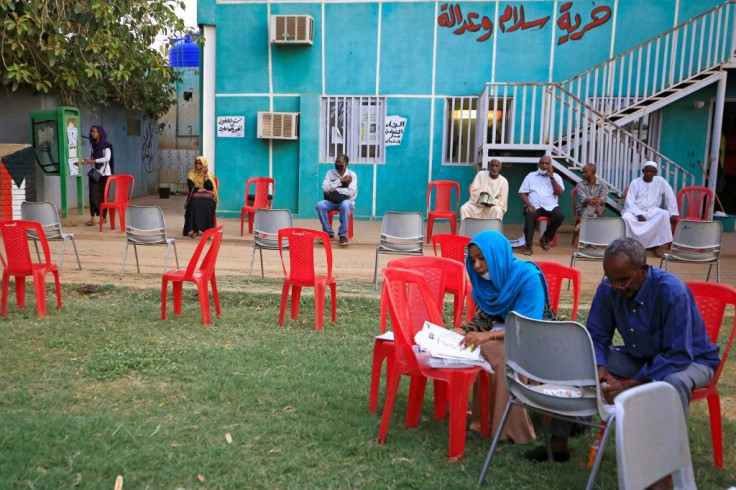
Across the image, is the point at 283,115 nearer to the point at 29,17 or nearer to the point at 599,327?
the point at 29,17

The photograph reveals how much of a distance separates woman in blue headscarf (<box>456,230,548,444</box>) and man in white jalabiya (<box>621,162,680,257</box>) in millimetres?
6598

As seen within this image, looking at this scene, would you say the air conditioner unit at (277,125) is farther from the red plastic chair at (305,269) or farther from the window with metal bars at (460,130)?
the red plastic chair at (305,269)

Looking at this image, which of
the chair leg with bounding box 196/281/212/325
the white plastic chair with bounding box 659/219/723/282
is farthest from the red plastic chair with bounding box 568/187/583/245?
the chair leg with bounding box 196/281/212/325

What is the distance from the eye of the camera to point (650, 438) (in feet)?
7.32

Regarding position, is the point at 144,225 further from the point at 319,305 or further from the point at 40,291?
the point at 319,305

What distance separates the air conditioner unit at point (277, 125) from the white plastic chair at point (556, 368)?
10.8 metres

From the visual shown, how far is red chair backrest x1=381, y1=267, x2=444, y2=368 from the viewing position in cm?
376

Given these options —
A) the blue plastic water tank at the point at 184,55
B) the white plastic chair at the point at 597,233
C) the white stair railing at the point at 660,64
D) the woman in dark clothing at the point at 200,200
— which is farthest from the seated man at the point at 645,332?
the blue plastic water tank at the point at 184,55

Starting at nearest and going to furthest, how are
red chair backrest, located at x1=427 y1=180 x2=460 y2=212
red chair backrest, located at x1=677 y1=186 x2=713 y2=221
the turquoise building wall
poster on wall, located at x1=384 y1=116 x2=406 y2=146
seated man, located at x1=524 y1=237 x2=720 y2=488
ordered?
seated man, located at x1=524 y1=237 x2=720 y2=488
red chair backrest, located at x1=677 y1=186 x2=713 y2=221
red chair backrest, located at x1=427 y1=180 x2=460 y2=212
the turquoise building wall
poster on wall, located at x1=384 y1=116 x2=406 y2=146

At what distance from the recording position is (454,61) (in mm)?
13078

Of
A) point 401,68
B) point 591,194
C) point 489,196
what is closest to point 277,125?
point 401,68

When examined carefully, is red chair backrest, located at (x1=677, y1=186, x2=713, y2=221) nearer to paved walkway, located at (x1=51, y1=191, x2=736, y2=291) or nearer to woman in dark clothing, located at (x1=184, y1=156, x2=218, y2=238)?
paved walkway, located at (x1=51, y1=191, x2=736, y2=291)

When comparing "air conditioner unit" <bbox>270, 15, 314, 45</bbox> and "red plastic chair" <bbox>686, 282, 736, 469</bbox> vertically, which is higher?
"air conditioner unit" <bbox>270, 15, 314, 45</bbox>

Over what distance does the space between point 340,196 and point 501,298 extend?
7.10 metres
